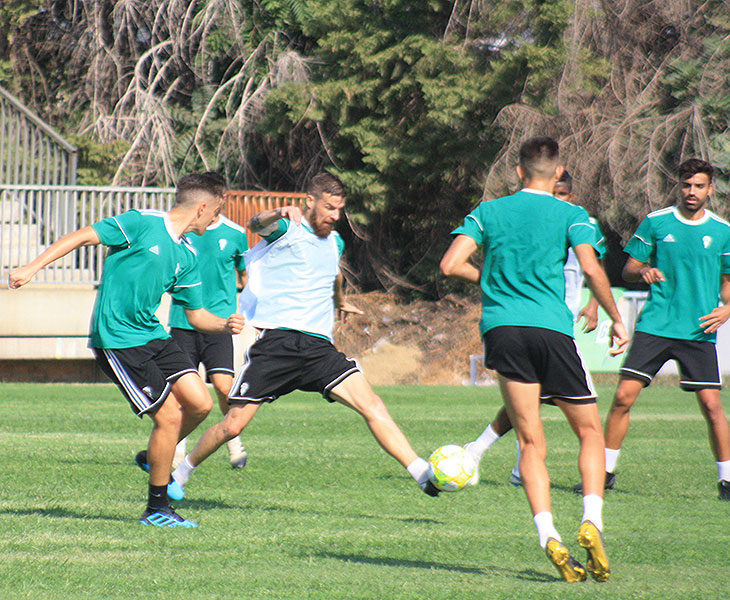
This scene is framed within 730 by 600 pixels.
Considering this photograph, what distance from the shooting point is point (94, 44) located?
28734mm

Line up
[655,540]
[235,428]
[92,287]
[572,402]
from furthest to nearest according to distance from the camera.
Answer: [92,287] < [235,428] < [655,540] < [572,402]

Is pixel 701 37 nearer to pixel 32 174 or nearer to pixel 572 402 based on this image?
pixel 32 174

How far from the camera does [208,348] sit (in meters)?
9.60

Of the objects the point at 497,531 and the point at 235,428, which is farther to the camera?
the point at 235,428

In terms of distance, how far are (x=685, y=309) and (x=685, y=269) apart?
0.99ft

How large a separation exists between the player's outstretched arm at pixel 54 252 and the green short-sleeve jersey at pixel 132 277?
0.51ft

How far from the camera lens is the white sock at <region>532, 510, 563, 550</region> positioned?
515 centimetres

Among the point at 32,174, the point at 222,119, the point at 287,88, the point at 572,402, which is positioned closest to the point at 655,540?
the point at 572,402

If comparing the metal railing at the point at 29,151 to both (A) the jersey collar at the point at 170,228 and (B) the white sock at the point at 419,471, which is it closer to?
(A) the jersey collar at the point at 170,228

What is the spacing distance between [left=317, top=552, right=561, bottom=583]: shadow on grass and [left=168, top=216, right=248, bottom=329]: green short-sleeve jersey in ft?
13.5

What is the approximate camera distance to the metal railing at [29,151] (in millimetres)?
21656

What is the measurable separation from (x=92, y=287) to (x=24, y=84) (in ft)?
40.6

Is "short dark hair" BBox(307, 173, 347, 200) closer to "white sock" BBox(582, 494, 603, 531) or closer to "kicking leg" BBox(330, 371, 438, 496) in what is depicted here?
"kicking leg" BBox(330, 371, 438, 496)

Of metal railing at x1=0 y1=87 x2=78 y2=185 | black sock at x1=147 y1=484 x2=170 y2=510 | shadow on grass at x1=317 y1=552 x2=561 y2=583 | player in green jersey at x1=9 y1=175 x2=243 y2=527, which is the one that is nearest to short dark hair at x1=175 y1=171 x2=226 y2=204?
player in green jersey at x1=9 y1=175 x2=243 y2=527
